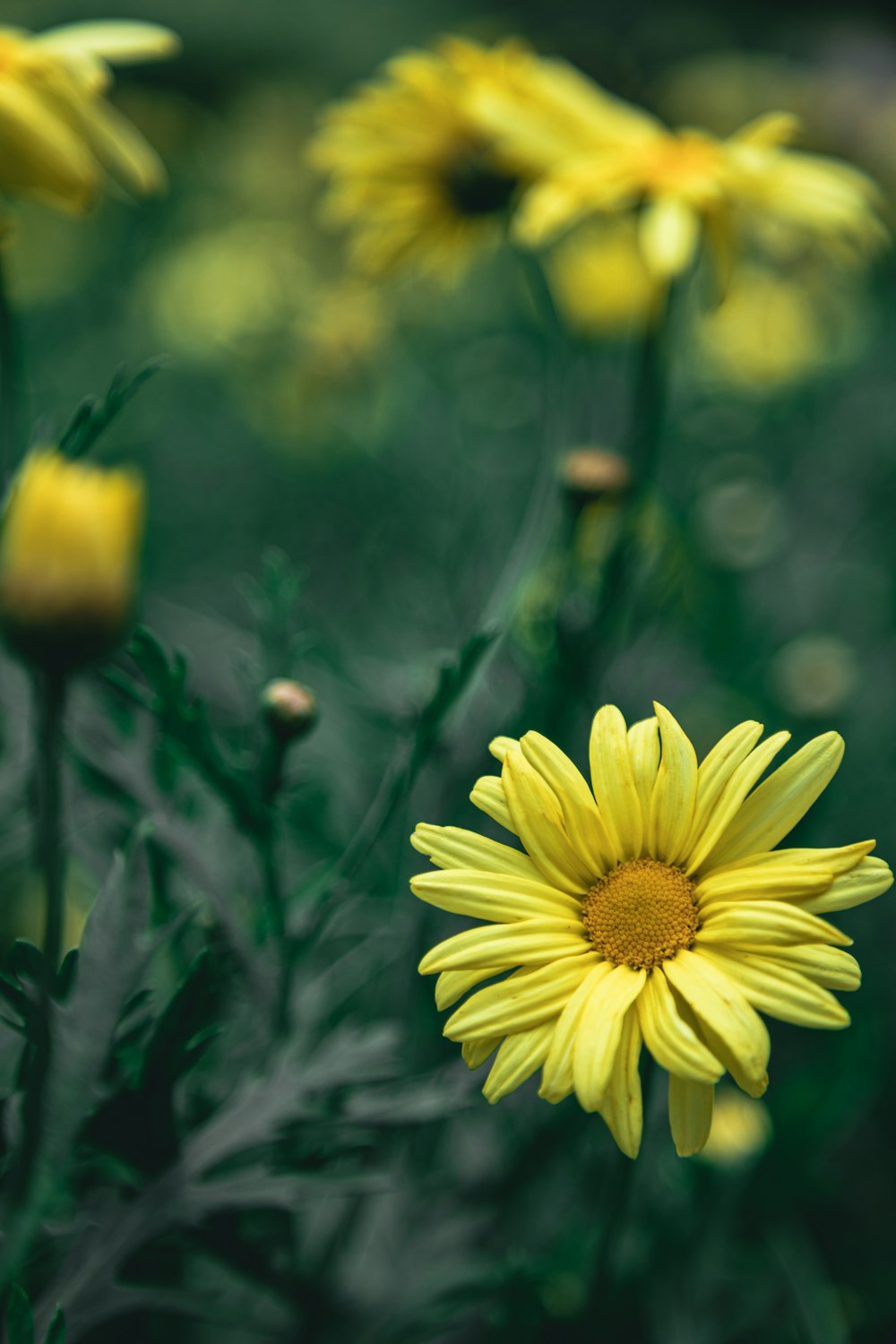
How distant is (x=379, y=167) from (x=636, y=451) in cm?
35

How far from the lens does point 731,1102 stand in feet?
2.89

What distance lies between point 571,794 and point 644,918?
2.5 inches

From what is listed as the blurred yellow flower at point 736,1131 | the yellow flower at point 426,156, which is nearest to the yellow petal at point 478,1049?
the blurred yellow flower at point 736,1131

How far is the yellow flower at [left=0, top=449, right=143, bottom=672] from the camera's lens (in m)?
0.41

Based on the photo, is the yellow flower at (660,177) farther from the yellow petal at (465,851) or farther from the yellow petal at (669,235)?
the yellow petal at (465,851)

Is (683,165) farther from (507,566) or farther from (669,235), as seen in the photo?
(507,566)

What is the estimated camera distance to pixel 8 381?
2.20ft

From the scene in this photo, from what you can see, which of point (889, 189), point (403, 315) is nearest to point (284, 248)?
point (403, 315)

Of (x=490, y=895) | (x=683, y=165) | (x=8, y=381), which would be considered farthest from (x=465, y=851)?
(x=683, y=165)

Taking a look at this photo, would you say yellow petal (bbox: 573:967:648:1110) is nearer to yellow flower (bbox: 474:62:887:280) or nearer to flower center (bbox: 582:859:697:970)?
flower center (bbox: 582:859:697:970)

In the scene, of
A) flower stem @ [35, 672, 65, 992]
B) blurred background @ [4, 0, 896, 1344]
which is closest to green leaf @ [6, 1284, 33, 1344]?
flower stem @ [35, 672, 65, 992]

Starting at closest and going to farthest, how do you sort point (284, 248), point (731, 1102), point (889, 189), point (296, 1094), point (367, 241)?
point (296, 1094)
point (731, 1102)
point (367, 241)
point (284, 248)
point (889, 189)

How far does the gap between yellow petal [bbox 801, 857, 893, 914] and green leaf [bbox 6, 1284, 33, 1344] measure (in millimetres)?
379

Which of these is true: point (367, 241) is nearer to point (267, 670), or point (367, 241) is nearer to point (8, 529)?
point (267, 670)
